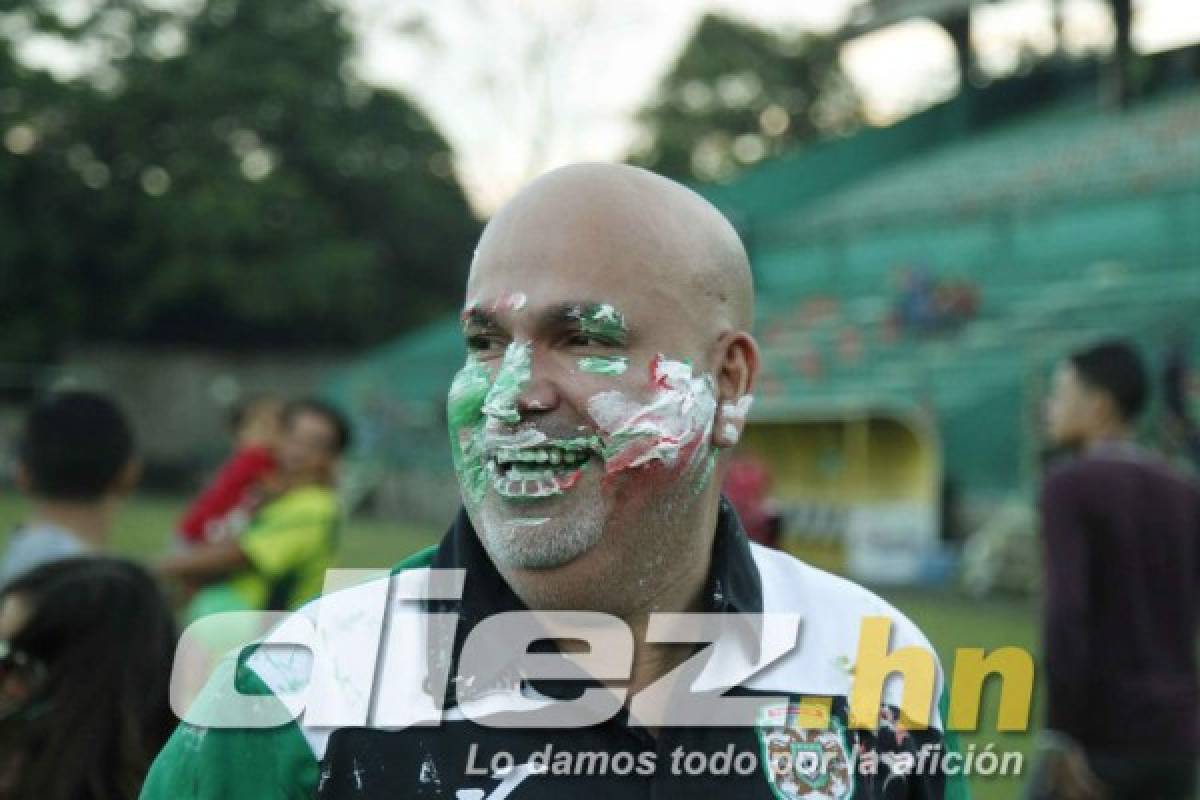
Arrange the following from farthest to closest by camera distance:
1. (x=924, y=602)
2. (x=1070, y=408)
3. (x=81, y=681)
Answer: (x=924, y=602)
(x=1070, y=408)
(x=81, y=681)

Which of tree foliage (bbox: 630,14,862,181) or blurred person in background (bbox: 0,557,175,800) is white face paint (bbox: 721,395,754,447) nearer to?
blurred person in background (bbox: 0,557,175,800)

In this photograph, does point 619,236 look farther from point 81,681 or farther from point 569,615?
point 81,681

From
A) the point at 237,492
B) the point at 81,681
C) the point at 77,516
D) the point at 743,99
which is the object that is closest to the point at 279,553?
the point at 237,492

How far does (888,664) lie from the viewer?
216cm

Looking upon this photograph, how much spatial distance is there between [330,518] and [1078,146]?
22.7 meters

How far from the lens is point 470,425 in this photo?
2016mm

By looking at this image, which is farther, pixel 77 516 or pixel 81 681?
pixel 77 516

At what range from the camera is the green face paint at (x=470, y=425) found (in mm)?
1984

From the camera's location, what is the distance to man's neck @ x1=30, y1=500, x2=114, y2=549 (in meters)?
4.13

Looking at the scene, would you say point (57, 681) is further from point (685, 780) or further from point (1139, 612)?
point (1139, 612)

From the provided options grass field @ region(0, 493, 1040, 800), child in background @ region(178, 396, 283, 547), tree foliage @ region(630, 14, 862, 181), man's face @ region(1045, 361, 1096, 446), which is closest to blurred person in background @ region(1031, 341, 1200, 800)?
man's face @ region(1045, 361, 1096, 446)

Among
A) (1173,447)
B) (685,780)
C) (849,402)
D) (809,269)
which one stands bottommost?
(685,780)

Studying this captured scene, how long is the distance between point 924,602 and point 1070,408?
405 inches

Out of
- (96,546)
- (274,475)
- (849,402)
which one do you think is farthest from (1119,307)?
(96,546)
